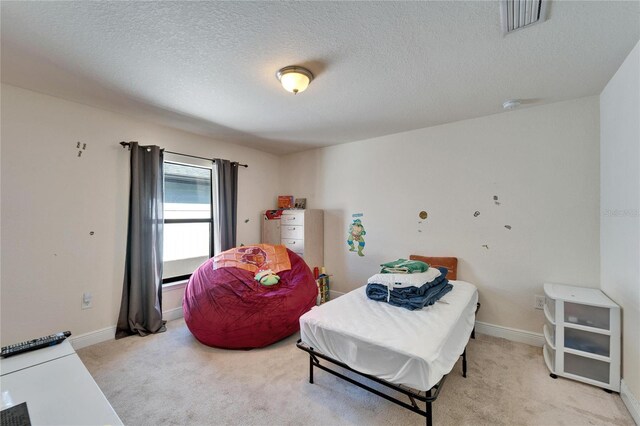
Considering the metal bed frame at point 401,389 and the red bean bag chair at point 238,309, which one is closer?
the metal bed frame at point 401,389

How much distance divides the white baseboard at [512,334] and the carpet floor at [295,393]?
0.12 m

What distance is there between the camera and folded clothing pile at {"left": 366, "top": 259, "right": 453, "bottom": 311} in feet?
6.67

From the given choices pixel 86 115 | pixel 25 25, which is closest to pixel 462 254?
pixel 25 25

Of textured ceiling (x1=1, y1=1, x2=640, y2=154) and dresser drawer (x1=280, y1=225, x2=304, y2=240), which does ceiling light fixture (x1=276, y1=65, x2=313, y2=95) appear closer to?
textured ceiling (x1=1, y1=1, x2=640, y2=154)


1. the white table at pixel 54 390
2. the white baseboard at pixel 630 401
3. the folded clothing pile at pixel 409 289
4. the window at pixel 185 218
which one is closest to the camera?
the white table at pixel 54 390

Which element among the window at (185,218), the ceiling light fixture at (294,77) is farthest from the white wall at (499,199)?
the window at (185,218)

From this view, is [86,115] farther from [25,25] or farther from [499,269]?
[499,269]

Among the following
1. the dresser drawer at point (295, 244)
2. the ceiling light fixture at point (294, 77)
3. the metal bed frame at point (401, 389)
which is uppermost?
the ceiling light fixture at point (294, 77)

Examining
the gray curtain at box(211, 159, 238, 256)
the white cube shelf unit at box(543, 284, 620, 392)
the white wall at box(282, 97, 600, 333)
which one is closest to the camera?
the white cube shelf unit at box(543, 284, 620, 392)

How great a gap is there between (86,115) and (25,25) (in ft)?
4.13

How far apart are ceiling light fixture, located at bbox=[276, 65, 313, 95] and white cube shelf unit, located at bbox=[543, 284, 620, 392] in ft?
8.47

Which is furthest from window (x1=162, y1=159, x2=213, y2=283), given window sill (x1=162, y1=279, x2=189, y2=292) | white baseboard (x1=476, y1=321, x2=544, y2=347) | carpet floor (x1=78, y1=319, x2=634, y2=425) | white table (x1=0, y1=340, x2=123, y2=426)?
white baseboard (x1=476, y1=321, x2=544, y2=347)

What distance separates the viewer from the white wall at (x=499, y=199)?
7.90 feet

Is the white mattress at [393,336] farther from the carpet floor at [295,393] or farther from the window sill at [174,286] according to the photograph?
the window sill at [174,286]
